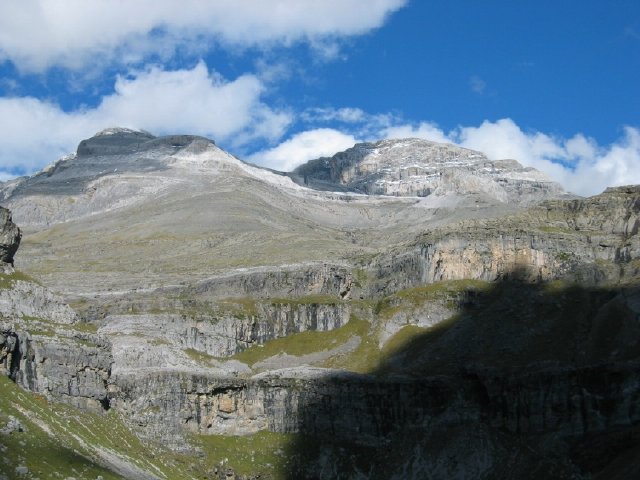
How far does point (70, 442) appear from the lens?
10269 centimetres

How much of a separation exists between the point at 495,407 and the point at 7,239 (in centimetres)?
7827

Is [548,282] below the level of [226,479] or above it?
above

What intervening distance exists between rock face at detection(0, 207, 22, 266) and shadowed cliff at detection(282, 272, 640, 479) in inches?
1989

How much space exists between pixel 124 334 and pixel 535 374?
2674 inches

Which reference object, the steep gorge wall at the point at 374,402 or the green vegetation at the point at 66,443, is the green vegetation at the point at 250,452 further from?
the green vegetation at the point at 66,443

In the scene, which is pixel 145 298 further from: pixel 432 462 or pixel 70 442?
pixel 70 442

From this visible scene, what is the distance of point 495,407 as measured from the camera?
152m

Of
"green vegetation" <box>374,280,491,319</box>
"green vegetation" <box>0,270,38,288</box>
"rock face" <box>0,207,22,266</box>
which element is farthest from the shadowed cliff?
"rock face" <box>0,207,22,266</box>

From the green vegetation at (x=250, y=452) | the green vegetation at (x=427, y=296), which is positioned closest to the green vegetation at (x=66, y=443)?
the green vegetation at (x=250, y=452)

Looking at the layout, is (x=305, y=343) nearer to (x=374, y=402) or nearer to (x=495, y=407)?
(x=374, y=402)

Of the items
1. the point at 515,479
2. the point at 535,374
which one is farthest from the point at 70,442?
the point at 535,374

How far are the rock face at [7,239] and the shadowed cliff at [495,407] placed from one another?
50519mm

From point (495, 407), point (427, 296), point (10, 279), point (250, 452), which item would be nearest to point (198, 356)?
point (250, 452)

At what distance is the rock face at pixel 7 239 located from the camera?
15325 cm
